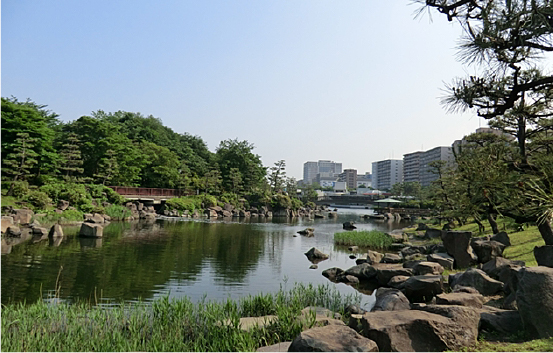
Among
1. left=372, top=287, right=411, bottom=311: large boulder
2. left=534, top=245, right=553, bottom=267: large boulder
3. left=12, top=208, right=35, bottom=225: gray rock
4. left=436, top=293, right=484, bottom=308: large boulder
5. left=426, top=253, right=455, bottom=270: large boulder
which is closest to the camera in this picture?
left=436, top=293, right=484, bottom=308: large boulder

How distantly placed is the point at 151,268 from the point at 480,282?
31.9ft

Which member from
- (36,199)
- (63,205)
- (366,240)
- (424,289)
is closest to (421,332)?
(424,289)

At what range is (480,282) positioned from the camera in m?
7.95

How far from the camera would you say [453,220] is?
2556 cm

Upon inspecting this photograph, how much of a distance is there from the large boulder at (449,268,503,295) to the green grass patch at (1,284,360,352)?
406 centimetres

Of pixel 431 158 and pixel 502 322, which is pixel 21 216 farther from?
pixel 431 158

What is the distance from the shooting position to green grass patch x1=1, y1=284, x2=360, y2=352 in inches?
196

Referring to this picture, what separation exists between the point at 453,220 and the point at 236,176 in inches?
1153

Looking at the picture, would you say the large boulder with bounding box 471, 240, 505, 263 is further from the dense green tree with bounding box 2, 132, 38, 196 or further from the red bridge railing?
the red bridge railing

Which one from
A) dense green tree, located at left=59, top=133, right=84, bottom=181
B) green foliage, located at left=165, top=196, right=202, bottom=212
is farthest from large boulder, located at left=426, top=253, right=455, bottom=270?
green foliage, located at left=165, top=196, right=202, bottom=212

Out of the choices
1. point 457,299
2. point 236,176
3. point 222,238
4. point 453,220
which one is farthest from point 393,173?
point 457,299

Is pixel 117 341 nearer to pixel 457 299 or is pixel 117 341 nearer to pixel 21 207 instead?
pixel 457 299

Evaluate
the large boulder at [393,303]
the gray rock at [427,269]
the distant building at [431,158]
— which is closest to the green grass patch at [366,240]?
the gray rock at [427,269]

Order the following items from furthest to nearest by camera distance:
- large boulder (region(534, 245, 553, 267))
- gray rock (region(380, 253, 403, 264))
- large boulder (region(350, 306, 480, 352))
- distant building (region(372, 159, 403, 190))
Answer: distant building (region(372, 159, 403, 190)) → gray rock (region(380, 253, 403, 264)) → large boulder (region(534, 245, 553, 267)) → large boulder (region(350, 306, 480, 352))
